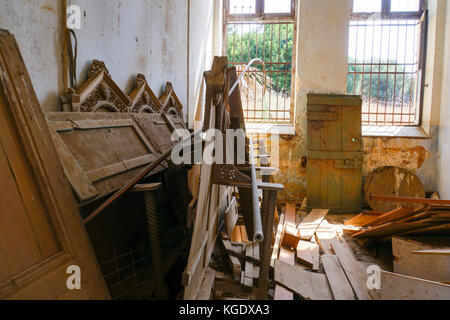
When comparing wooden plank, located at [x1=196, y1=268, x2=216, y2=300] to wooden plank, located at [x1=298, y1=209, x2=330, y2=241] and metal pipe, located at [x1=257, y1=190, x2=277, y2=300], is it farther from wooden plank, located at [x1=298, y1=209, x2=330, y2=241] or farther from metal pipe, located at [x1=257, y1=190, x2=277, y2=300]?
wooden plank, located at [x1=298, y1=209, x2=330, y2=241]

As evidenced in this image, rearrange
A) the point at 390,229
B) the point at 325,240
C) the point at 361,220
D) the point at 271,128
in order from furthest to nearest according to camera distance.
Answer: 1. the point at 271,128
2. the point at 361,220
3. the point at 325,240
4. the point at 390,229

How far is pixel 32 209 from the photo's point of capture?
1415mm

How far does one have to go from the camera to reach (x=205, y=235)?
2.13 meters

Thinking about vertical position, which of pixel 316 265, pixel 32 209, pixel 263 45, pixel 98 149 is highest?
pixel 263 45

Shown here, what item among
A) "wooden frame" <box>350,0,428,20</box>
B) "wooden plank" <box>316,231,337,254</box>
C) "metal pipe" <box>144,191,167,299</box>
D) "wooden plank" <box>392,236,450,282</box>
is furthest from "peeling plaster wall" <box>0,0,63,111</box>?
"wooden frame" <box>350,0,428,20</box>

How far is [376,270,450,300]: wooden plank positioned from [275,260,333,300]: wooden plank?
1.52 ft

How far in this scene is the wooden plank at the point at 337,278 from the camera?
2.65m

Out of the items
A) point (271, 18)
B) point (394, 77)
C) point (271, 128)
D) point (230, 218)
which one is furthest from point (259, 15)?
point (230, 218)

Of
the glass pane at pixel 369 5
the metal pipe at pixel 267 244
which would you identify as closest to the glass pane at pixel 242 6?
the glass pane at pixel 369 5

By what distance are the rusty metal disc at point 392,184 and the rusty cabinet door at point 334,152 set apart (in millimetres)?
328

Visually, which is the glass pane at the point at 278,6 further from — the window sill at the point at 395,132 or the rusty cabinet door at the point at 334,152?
the window sill at the point at 395,132

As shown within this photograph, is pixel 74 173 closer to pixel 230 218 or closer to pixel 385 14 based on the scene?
pixel 230 218

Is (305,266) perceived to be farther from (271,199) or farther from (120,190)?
(120,190)

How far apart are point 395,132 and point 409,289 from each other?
4.03m
